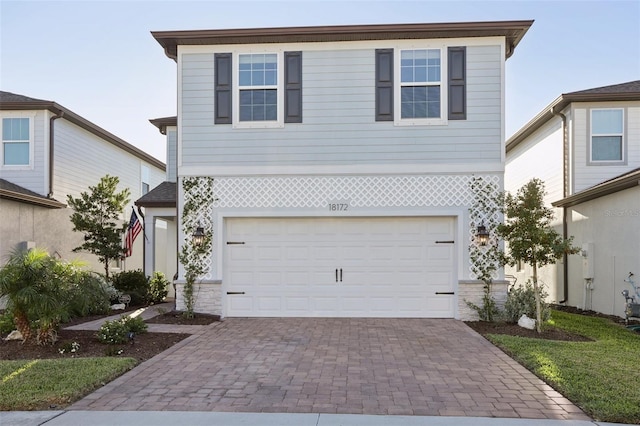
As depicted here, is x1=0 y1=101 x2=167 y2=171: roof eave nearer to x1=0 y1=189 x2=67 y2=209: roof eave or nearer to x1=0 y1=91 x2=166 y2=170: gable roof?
x1=0 y1=91 x2=166 y2=170: gable roof

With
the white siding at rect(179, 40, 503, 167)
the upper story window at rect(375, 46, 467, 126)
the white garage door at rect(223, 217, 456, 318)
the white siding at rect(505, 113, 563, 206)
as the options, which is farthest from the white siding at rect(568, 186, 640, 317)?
the upper story window at rect(375, 46, 467, 126)

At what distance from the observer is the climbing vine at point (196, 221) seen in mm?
11125

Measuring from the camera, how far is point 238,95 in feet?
36.7

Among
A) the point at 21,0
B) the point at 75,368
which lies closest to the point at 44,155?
the point at 21,0

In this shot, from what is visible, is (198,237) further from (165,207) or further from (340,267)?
(165,207)

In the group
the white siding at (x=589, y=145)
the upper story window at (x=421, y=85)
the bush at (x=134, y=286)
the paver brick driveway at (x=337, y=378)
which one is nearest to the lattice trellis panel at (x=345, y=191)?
the upper story window at (x=421, y=85)

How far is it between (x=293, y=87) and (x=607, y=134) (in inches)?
348

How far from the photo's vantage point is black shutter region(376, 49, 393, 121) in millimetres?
10984

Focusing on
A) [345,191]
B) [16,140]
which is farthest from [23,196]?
[345,191]

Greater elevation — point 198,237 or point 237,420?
point 198,237

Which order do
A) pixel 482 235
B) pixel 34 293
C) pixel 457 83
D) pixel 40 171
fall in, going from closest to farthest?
1. pixel 34 293
2. pixel 482 235
3. pixel 457 83
4. pixel 40 171

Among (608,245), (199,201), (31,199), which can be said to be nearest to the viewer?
(199,201)

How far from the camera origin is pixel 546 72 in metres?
14.0

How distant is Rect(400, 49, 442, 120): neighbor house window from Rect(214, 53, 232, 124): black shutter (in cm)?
394
